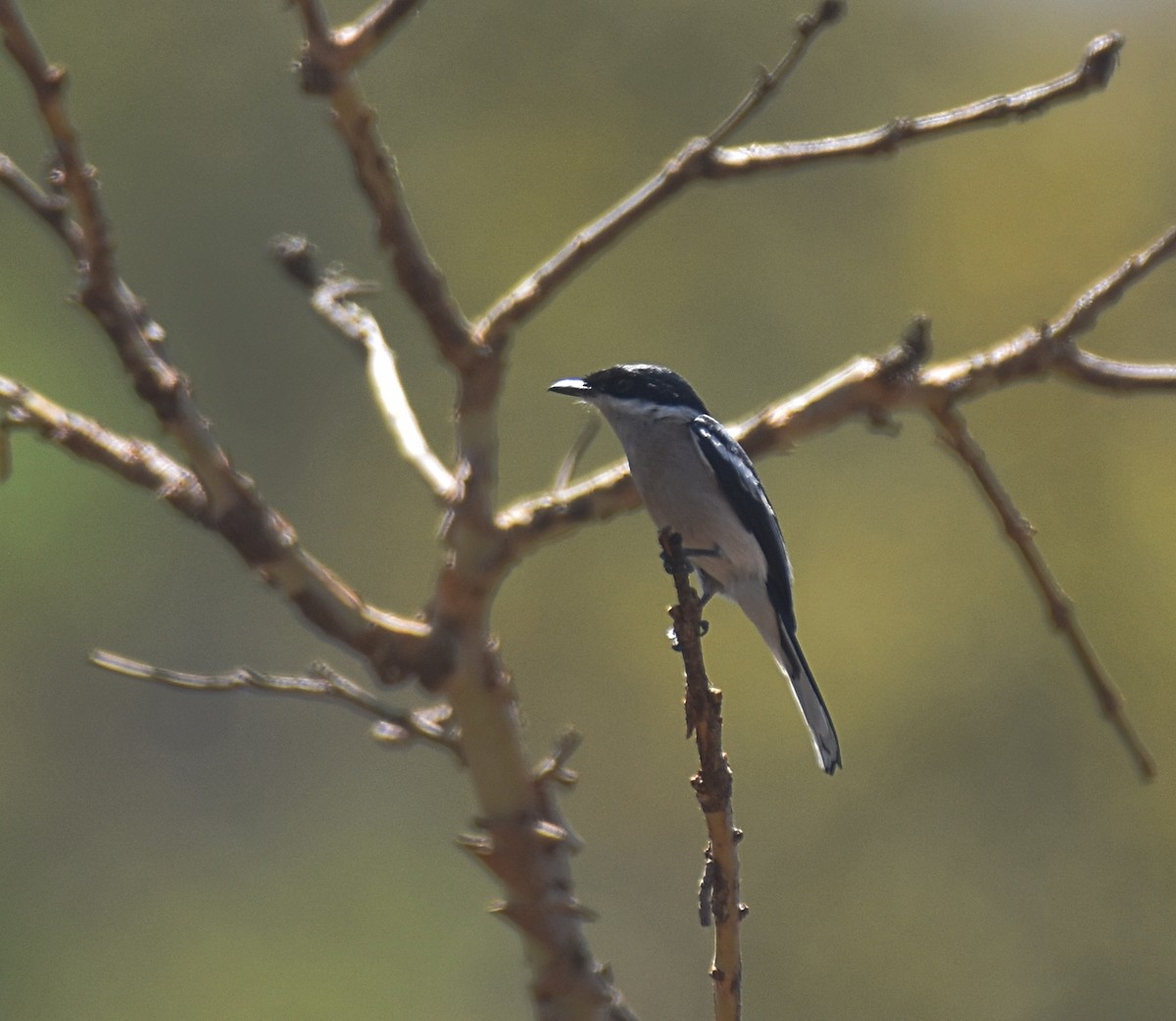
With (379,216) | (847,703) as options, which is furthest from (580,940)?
(847,703)

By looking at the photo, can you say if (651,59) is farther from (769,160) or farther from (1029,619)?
(769,160)

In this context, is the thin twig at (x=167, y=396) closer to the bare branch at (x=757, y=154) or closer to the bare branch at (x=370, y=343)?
the bare branch at (x=370, y=343)

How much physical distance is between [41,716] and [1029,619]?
8496mm

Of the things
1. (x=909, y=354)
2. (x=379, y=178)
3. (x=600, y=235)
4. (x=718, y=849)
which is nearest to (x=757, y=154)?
(x=600, y=235)

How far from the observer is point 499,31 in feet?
49.7

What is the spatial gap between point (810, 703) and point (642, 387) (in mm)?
1098

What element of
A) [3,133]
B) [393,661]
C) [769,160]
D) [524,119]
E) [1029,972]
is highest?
[3,133]

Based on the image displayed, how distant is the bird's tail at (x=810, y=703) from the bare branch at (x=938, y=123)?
4.19 feet

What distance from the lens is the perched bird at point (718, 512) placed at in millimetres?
4047

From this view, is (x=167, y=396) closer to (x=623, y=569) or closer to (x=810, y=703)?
(x=810, y=703)

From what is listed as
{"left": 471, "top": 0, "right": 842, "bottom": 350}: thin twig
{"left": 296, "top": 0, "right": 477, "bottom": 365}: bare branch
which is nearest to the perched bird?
{"left": 471, "top": 0, "right": 842, "bottom": 350}: thin twig

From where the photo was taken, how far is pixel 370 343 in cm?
372

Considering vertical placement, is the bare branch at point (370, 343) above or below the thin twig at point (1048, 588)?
above

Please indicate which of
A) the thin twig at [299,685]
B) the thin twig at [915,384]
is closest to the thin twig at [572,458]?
the thin twig at [915,384]
